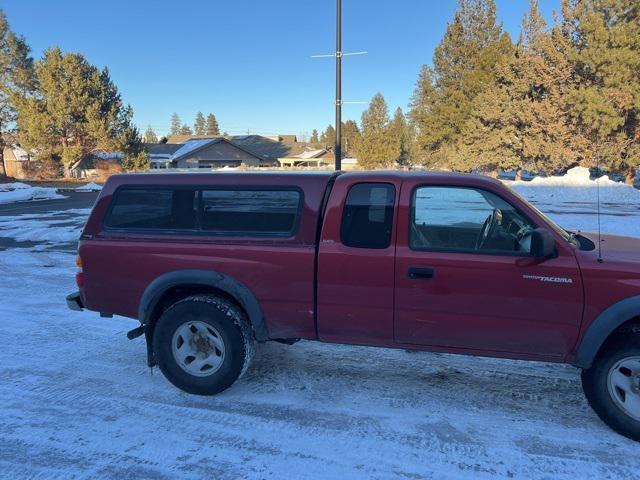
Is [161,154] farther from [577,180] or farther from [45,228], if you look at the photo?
[577,180]

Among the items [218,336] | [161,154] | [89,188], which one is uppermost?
[161,154]

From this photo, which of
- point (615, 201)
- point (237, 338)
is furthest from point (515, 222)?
point (615, 201)

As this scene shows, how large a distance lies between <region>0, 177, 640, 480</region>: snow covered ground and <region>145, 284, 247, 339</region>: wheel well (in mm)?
561

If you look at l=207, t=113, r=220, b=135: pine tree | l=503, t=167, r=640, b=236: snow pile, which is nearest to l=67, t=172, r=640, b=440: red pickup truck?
l=503, t=167, r=640, b=236: snow pile

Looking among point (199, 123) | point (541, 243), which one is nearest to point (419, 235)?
point (541, 243)

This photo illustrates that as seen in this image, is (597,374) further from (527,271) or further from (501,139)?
(501,139)

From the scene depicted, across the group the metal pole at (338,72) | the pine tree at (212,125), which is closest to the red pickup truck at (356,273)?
the metal pole at (338,72)

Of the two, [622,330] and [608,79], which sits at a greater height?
[608,79]

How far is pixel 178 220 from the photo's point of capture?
4.01m

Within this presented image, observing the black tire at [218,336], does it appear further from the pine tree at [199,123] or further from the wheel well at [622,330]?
the pine tree at [199,123]

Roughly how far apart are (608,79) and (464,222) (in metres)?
27.4

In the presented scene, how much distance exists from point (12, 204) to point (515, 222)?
24.1 meters

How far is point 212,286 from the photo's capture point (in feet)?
12.6

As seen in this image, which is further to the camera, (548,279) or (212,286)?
(212,286)
